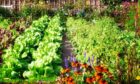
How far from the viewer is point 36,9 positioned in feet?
74.6

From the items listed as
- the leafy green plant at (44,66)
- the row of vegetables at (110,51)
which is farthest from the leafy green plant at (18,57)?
the row of vegetables at (110,51)

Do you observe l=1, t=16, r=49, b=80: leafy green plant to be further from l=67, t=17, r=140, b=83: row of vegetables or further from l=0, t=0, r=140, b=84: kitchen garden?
l=67, t=17, r=140, b=83: row of vegetables

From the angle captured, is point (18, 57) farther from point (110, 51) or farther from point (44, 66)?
point (110, 51)

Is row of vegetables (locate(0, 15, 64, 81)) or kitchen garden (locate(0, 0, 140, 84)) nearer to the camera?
kitchen garden (locate(0, 0, 140, 84))

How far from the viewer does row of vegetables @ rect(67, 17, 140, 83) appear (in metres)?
7.39

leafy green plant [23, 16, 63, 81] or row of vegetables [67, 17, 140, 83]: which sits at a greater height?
row of vegetables [67, 17, 140, 83]

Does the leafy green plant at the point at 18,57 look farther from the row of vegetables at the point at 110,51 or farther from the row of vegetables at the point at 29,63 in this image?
the row of vegetables at the point at 110,51

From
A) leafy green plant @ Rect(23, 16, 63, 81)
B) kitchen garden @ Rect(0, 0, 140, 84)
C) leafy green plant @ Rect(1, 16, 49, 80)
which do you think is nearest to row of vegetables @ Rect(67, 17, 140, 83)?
kitchen garden @ Rect(0, 0, 140, 84)

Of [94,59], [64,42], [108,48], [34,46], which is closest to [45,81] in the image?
[94,59]

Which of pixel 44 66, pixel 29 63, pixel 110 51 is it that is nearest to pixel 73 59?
pixel 44 66

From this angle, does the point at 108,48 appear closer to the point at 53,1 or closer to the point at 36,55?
the point at 36,55

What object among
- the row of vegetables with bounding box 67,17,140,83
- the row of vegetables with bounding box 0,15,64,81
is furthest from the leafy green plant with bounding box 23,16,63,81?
the row of vegetables with bounding box 67,17,140,83

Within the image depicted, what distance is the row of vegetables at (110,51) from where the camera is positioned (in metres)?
7.39

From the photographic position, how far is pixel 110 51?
1010 cm
